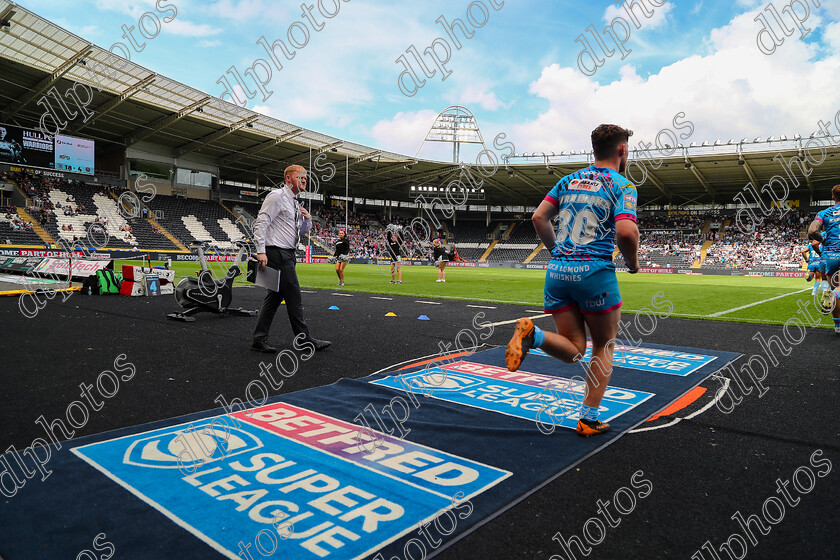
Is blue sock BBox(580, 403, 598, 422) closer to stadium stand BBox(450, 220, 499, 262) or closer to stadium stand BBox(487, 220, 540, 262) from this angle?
stadium stand BBox(487, 220, 540, 262)

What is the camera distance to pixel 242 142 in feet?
132

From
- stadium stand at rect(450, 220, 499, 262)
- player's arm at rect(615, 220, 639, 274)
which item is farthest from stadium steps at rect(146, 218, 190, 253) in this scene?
player's arm at rect(615, 220, 639, 274)

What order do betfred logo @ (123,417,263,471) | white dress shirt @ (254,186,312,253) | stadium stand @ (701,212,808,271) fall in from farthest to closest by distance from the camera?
stadium stand @ (701,212,808,271) < white dress shirt @ (254,186,312,253) < betfred logo @ (123,417,263,471)

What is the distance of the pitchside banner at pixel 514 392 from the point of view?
3.43 m

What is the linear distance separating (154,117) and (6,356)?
119 feet

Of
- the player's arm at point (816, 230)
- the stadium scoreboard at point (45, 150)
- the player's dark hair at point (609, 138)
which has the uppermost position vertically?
the stadium scoreboard at point (45, 150)

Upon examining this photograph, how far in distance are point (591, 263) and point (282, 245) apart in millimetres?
3388

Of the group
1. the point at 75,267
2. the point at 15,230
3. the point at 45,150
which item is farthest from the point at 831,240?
the point at 45,150

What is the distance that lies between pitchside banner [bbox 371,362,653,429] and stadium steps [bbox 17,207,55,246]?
34.2m

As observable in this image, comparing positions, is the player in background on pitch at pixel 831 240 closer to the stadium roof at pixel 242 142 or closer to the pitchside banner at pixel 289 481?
the pitchside banner at pixel 289 481

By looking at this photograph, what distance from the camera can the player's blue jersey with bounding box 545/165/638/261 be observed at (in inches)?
113

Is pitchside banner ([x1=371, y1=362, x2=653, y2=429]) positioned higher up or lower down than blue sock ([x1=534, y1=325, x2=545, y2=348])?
lower down

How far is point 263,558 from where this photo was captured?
1.68 m

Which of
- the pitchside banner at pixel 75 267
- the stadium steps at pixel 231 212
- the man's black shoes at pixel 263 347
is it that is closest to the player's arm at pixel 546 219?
the man's black shoes at pixel 263 347
